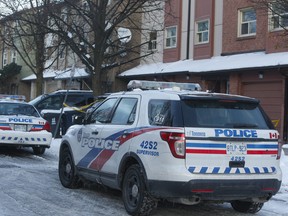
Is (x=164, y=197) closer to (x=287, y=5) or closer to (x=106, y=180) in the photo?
(x=106, y=180)

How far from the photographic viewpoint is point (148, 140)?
6676mm

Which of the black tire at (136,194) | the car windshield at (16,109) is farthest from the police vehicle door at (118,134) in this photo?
the car windshield at (16,109)

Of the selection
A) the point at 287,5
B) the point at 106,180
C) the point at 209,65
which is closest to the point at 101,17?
the point at 209,65

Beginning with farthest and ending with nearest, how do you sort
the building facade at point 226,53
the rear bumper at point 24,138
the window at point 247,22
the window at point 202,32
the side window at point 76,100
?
the window at point 202,32
the window at point 247,22
the side window at point 76,100
the building facade at point 226,53
the rear bumper at point 24,138

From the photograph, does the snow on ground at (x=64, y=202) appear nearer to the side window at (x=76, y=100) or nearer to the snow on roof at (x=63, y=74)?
the side window at (x=76, y=100)

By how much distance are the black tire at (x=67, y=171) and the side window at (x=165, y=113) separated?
265cm

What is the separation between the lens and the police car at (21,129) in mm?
13289

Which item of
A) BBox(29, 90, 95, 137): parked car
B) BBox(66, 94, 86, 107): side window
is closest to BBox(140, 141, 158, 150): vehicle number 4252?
BBox(29, 90, 95, 137): parked car

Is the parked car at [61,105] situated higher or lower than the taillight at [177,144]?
higher

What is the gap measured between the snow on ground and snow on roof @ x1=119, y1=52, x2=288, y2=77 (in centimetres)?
853

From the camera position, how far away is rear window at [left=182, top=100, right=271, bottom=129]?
654 cm

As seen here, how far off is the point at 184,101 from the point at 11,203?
324cm

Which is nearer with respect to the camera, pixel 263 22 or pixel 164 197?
pixel 164 197

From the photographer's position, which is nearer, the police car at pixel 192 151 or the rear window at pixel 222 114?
the police car at pixel 192 151
